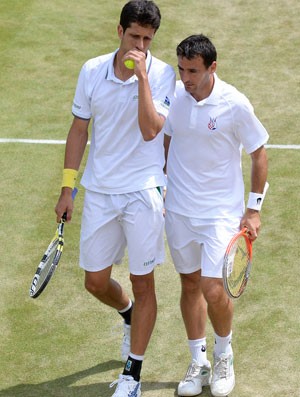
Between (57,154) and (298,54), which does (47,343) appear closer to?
(57,154)

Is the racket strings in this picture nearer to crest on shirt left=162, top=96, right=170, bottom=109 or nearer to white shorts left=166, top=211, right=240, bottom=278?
white shorts left=166, top=211, right=240, bottom=278

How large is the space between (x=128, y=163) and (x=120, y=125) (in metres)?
0.30

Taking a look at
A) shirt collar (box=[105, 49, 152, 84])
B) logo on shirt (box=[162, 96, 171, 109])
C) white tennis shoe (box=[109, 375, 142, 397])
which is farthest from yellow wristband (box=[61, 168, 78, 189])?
white tennis shoe (box=[109, 375, 142, 397])

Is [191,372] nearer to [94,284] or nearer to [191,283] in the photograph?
[191,283]

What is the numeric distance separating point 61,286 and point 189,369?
6.65ft

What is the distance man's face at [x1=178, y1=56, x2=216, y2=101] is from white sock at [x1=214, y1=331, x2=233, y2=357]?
189 cm

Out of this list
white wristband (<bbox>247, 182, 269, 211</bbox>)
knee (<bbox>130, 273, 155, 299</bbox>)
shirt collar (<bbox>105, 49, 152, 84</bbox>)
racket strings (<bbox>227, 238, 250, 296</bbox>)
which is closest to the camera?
racket strings (<bbox>227, 238, 250, 296</bbox>)

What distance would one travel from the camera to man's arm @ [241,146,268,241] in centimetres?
817

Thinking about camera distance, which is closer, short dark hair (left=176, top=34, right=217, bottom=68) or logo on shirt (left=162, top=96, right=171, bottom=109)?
short dark hair (left=176, top=34, right=217, bottom=68)

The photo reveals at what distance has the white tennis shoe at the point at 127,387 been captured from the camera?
27.3ft

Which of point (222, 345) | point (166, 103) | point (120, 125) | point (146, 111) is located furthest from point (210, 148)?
point (222, 345)

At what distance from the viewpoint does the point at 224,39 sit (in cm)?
1570

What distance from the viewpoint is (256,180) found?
324 inches

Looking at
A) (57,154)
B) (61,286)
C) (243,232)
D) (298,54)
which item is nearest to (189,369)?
(243,232)
